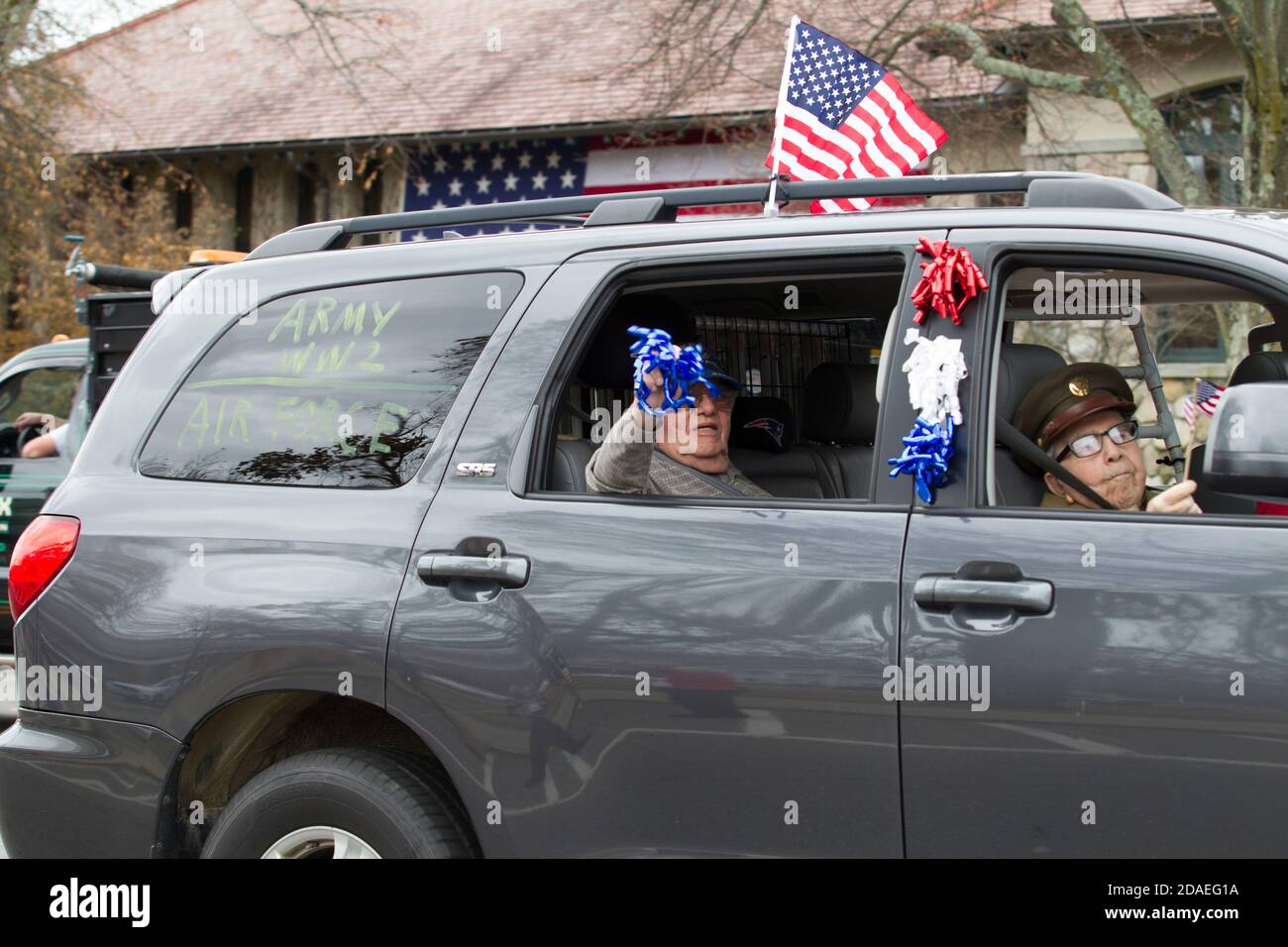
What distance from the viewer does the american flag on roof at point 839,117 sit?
16.7 feet

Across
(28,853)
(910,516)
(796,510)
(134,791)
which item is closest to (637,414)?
(796,510)

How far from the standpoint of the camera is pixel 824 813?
2.81 metres

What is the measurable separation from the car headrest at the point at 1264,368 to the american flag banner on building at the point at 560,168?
12.3m

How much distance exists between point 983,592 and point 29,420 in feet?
24.9

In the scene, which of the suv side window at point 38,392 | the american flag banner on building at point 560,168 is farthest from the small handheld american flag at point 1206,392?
the american flag banner on building at point 560,168

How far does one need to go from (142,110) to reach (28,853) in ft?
74.9

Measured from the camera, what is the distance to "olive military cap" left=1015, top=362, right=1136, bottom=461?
3455mm

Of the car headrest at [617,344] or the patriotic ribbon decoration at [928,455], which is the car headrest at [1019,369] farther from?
the car headrest at [617,344]

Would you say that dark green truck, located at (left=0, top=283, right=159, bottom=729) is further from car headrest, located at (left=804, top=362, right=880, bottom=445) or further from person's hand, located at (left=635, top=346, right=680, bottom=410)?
person's hand, located at (left=635, top=346, right=680, bottom=410)

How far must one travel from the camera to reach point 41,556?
3.71 metres

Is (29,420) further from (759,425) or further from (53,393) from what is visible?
(759,425)

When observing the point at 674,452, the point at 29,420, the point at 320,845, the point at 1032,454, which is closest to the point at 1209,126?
the point at 29,420

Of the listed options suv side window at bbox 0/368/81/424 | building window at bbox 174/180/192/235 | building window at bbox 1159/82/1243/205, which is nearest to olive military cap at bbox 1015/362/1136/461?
suv side window at bbox 0/368/81/424
